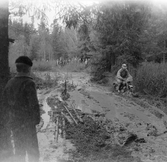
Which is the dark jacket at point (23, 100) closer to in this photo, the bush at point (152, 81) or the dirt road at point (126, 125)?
the dirt road at point (126, 125)

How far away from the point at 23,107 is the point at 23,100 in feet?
0.35

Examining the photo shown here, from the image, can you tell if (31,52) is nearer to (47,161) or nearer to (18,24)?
(18,24)

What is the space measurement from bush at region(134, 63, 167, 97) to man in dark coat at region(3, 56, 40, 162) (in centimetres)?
955

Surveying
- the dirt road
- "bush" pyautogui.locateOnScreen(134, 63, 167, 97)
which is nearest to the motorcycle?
"bush" pyautogui.locateOnScreen(134, 63, 167, 97)

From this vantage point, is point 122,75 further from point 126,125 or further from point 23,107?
point 23,107

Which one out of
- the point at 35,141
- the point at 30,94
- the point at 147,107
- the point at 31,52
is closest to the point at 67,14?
the point at 30,94

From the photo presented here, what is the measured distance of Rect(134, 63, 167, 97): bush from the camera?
11.8m

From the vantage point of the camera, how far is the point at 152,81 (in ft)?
41.2

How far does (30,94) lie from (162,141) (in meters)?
4.12

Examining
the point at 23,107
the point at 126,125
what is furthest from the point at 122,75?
the point at 23,107

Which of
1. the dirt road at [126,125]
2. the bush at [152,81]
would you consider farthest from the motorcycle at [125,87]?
the dirt road at [126,125]

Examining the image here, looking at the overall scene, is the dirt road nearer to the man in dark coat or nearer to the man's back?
the man in dark coat

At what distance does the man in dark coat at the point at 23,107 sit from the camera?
329 cm

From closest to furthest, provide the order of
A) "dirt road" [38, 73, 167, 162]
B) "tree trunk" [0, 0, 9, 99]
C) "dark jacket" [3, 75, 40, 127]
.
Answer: "dark jacket" [3, 75, 40, 127] → "tree trunk" [0, 0, 9, 99] → "dirt road" [38, 73, 167, 162]
